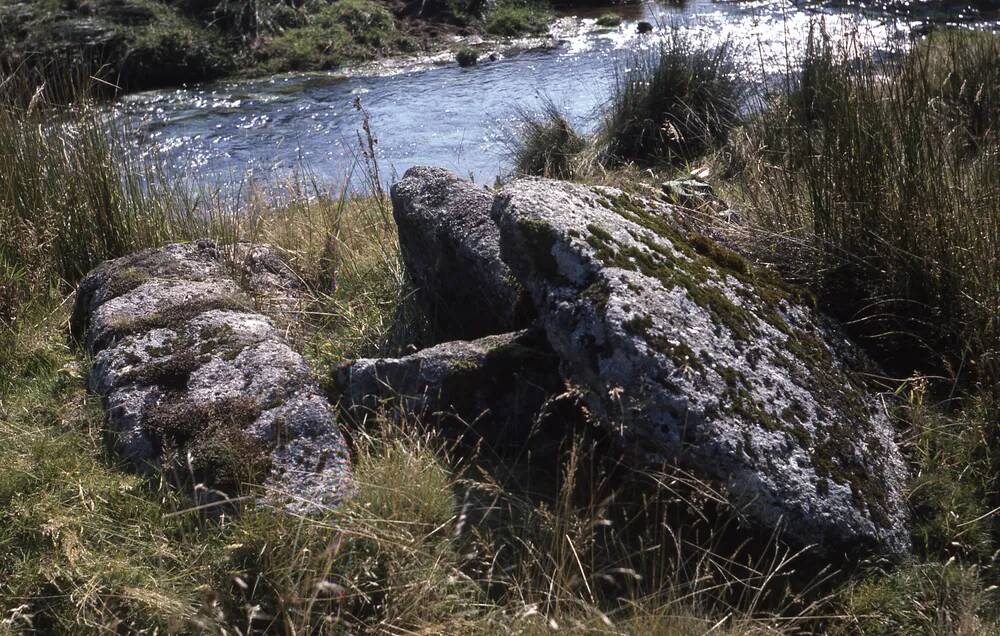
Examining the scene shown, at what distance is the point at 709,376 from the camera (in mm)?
2887

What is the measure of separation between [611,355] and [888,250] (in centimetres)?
158

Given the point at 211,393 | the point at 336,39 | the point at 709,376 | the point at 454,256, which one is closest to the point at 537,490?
the point at 709,376

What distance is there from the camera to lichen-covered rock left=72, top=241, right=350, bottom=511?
9.70 ft

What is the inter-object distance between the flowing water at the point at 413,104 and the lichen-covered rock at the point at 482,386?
6012 mm

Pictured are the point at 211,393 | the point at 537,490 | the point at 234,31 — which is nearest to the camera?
the point at 537,490

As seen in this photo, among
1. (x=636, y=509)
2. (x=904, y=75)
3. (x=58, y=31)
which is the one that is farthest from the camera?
(x=58, y=31)

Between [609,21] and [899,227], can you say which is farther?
[609,21]

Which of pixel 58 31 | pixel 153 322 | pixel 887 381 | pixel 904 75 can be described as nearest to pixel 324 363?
pixel 153 322

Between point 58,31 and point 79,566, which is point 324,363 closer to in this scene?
point 79,566

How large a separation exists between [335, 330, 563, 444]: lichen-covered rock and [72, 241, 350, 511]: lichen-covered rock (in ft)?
0.95

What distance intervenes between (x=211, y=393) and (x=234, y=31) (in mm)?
14215

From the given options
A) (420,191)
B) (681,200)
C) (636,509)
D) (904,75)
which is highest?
(904,75)

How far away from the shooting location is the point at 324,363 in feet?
13.5

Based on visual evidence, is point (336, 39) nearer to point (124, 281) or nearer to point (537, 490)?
point (124, 281)
